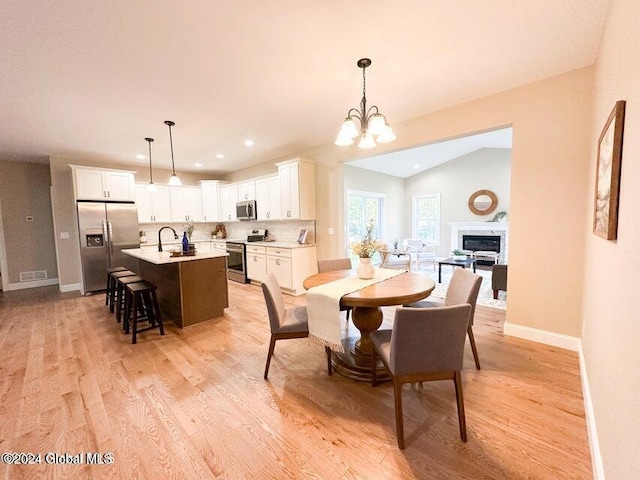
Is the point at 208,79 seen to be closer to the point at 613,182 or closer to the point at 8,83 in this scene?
the point at 8,83

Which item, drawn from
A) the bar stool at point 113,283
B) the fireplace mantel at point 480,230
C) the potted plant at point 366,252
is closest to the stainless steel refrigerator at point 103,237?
the bar stool at point 113,283

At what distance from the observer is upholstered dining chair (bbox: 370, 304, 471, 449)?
146 centimetres

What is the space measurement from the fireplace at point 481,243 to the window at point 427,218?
810 mm

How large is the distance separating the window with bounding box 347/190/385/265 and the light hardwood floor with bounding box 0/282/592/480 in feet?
14.6

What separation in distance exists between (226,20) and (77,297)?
5.41 m

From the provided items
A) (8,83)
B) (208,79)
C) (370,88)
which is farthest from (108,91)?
(370,88)

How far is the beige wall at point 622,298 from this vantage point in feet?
3.09

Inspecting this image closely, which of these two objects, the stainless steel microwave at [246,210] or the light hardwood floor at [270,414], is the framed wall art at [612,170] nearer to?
the light hardwood floor at [270,414]

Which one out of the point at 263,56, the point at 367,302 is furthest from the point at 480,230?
the point at 263,56

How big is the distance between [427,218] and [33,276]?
9.92 metres

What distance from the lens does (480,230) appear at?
7363mm

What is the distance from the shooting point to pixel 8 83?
95.6 inches

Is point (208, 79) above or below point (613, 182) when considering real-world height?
above

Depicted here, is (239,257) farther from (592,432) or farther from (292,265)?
(592,432)
